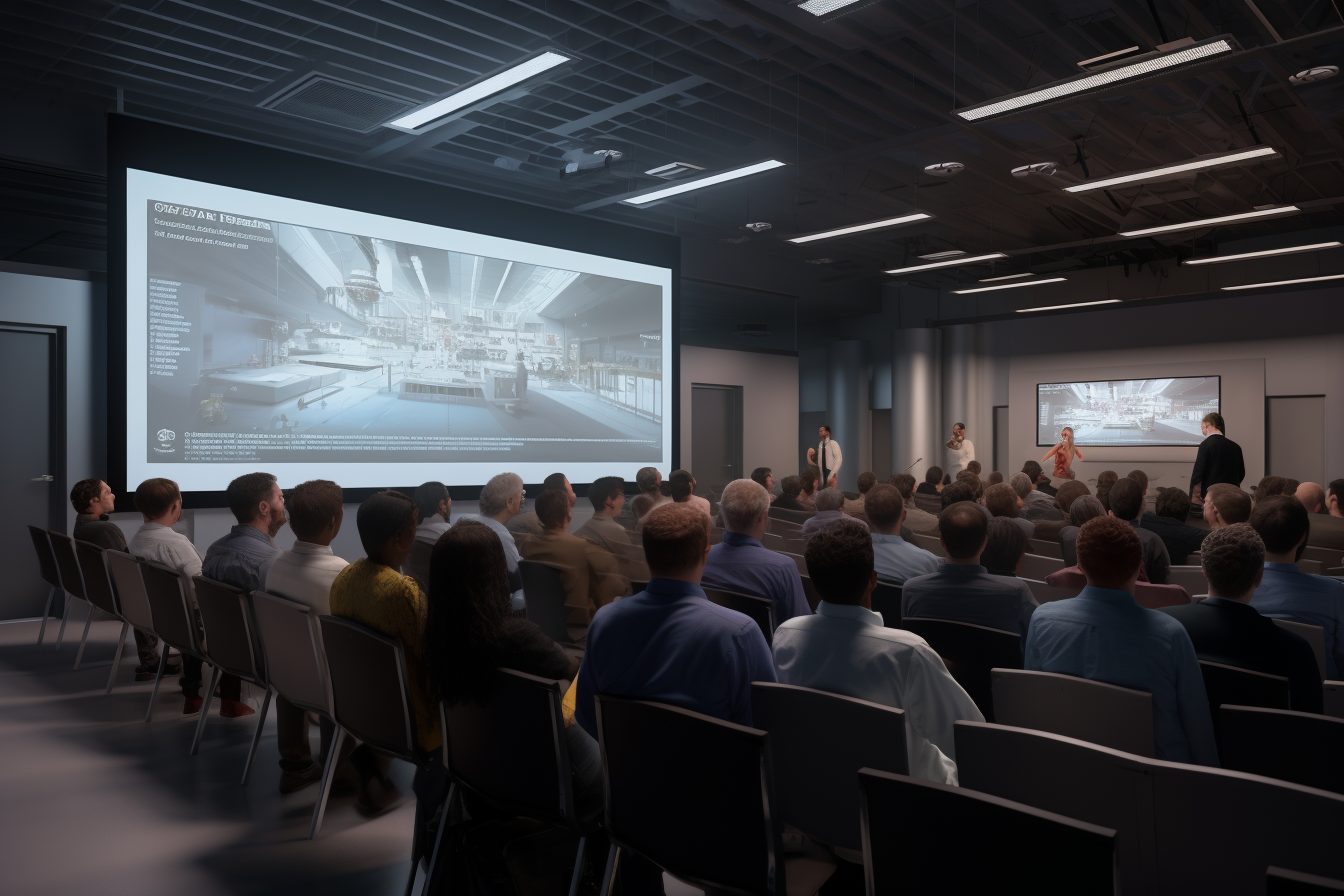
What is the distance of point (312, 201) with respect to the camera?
668cm

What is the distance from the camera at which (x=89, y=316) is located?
6.68 meters

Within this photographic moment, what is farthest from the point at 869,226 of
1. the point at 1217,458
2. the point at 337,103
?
the point at 337,103

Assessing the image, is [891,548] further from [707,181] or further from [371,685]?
[707,181]

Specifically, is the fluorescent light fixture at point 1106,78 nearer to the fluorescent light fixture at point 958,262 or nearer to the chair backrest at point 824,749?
the chair backrest at point 824,749

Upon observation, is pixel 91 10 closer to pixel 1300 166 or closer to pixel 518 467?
pixel 518 467

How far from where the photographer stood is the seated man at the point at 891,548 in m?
3.83

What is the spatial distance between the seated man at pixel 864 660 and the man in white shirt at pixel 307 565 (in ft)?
5.86

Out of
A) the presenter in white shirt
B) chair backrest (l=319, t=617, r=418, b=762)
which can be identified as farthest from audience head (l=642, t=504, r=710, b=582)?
the presenter in white shirt

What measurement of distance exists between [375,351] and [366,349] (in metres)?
0.07

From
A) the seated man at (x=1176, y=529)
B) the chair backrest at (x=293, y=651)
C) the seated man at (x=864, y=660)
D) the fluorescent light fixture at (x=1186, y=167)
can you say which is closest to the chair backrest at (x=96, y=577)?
the chair backrest at (x=293, y=651)

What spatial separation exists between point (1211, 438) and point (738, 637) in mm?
7518

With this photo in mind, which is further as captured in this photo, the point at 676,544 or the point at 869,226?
the point at 869,226

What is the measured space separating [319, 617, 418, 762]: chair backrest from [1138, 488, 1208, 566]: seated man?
4.07m

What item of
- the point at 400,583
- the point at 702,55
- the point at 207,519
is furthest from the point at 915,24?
the point at 207,519
